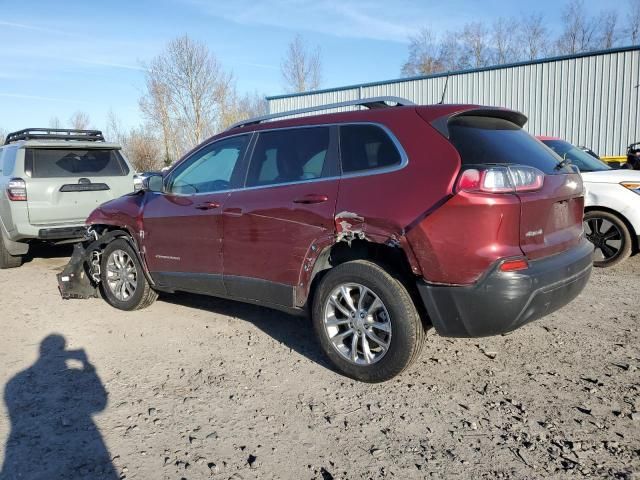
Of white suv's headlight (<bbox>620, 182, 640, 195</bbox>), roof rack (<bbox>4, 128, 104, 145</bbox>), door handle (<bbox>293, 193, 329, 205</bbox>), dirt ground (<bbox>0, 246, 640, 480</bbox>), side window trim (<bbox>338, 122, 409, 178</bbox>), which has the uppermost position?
roof rack (<bbox>4, 128, 104, 145</bbox>)

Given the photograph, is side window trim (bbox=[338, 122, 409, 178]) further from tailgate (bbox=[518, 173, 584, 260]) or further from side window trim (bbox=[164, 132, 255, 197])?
side window trim (bbox=[164, 132, 255, 197])

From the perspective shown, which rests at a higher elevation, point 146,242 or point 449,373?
point 146,242

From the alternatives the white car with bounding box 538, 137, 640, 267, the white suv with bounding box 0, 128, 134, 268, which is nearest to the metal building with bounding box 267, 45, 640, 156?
the white car with bounding box 538, 137, 640, 267

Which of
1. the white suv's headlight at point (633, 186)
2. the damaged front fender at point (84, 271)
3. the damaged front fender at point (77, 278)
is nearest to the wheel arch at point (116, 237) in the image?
the damaged front fender at point (84, 271)

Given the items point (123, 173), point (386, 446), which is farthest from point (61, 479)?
point (123, 173)

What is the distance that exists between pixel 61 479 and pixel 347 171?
2.48 metres

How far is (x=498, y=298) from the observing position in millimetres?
3068

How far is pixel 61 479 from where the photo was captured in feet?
8.64

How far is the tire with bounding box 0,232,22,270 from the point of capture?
7773 mm

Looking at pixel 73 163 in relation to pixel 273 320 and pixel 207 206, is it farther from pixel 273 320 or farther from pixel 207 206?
pixel 273 320

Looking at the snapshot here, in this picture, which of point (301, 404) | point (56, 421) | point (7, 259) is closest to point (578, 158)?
point (301, 404)

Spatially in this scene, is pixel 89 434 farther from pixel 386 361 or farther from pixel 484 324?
pixel 484 324

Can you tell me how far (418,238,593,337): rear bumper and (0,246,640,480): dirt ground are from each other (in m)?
0.51

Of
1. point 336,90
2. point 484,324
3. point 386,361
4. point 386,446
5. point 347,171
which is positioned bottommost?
point 386,446
